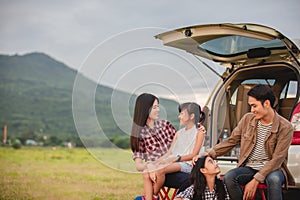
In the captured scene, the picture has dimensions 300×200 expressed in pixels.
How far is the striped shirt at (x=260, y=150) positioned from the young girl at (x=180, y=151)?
455mm

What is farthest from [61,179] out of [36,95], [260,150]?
[36,95]

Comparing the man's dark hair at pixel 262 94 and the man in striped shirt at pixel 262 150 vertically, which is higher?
the man's dark hair at pixel 262 94

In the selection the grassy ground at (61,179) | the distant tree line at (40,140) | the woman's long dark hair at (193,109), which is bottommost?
the distant tree line at (40,140)

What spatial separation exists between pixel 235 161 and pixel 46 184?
6.22 meters

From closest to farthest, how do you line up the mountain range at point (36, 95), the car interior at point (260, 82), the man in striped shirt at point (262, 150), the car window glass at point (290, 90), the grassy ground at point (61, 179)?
the man in striped shirt at point (262, 150)
the car window glass at point (290, 90)
the car interior at point (260, 82)
the grassy ground at point (61, 179)
the mountain range at point (36, 95)

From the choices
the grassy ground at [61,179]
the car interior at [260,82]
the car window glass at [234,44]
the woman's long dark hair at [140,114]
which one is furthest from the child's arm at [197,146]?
the grassy ground at [61,179]

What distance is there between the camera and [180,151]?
4.26 metres

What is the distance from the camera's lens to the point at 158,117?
14.1 feet

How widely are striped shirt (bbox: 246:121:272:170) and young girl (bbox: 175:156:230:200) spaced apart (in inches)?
12.4

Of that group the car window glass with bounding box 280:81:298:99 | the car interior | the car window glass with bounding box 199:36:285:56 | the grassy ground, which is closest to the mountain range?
the grassy ground

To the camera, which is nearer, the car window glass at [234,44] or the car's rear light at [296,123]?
the car's rear light at [296,123]

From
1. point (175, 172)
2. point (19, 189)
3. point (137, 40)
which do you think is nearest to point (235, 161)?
point (175, 172)

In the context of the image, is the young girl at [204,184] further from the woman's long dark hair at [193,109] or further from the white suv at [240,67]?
the white suv at [240,67]

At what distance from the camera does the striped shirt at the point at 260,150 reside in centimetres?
425
